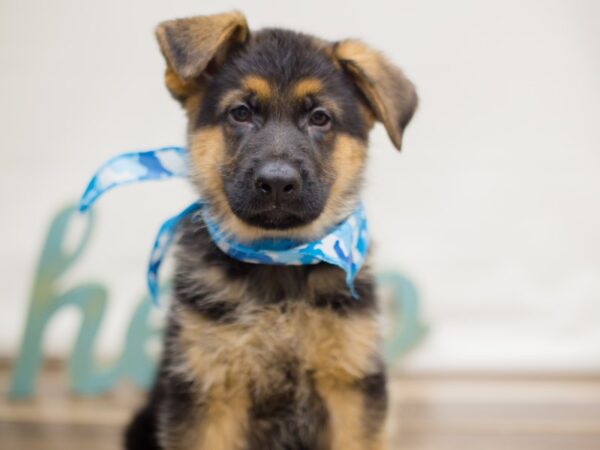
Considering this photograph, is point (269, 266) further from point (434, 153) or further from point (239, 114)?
point (434, 153)

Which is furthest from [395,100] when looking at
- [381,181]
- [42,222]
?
[42,222]

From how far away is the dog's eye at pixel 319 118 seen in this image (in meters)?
3.11

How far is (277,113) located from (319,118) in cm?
17

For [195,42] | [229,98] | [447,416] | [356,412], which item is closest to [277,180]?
[229,98]

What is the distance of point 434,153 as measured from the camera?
5156mm

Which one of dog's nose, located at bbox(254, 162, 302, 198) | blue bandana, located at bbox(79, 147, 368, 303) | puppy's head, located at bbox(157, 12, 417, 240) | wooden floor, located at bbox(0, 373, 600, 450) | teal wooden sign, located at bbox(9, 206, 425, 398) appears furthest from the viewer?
teal wooden sign, located at bbox(9, 206, 425, 398)

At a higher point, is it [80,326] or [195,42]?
[195,42]

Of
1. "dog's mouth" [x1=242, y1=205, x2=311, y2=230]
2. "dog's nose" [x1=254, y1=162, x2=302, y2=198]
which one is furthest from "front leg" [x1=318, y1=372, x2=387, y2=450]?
"dog's nose" [x1=254, y1=162, x2=302, y2=198]

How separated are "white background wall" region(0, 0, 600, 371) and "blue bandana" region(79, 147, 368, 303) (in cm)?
156

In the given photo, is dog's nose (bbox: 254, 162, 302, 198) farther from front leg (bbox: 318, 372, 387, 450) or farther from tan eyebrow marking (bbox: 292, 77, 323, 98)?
front leg (bbox: 318, 372, 387, 450)

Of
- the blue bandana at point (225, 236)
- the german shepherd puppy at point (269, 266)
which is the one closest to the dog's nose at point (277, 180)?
the german shepherd puppy at point (269, 266)

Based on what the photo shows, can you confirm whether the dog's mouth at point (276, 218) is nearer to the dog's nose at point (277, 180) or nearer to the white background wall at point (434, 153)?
the dog's nose at point (277, 180)

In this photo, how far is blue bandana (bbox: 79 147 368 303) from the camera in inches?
119

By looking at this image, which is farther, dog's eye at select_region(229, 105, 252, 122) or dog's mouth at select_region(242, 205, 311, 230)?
dog's eye at select_region(229, 105, 252, 122)
